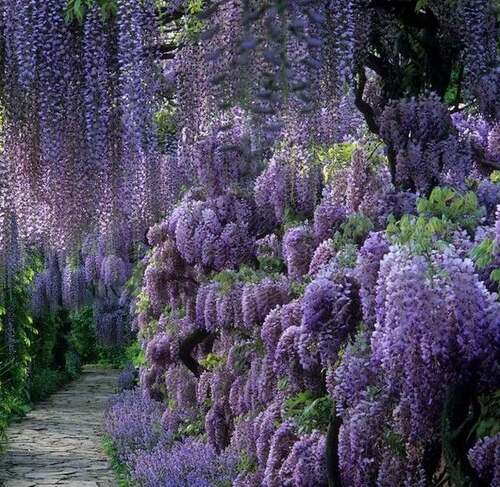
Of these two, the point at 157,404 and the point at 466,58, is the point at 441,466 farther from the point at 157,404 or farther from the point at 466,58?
the point at 157,404

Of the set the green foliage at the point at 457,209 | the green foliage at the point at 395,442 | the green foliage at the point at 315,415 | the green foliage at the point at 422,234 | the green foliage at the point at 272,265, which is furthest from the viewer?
the green foliage at the point at 272,265

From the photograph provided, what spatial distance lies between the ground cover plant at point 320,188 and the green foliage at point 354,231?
0.06 feet

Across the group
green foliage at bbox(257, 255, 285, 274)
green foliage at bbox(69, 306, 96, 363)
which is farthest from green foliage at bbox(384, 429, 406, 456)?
green foliage at bbox(69, 306, 96, 363)

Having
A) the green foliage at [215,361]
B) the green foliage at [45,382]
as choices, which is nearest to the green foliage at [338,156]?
the green foliage at [215,361]

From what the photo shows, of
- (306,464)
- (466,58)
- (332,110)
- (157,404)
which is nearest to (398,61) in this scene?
(466,58)

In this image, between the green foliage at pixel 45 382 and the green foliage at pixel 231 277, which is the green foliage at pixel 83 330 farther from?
the green foliage at pixel 231 277

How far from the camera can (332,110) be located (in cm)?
460

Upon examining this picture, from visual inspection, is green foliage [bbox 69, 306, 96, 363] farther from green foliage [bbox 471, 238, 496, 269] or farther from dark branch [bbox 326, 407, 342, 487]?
green foliage [bbox 471, 238, 496, 269]

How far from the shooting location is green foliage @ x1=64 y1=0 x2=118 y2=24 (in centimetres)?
415

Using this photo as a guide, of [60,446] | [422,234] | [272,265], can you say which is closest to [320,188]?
[272,265]

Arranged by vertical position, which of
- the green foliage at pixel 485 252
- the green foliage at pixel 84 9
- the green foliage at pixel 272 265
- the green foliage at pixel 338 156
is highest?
the green foliage at pixel 84 9

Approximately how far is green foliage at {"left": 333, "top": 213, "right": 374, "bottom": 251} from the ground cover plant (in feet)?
0.06

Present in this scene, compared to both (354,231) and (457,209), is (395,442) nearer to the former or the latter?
(457,209)

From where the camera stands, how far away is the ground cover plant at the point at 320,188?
3465 mm
